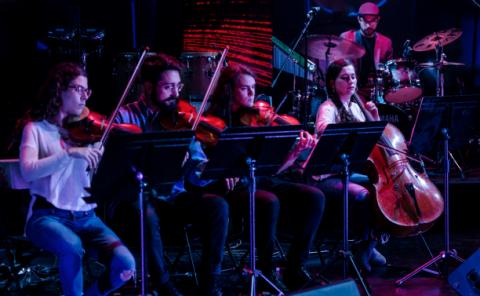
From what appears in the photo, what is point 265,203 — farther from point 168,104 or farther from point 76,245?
point 76,245

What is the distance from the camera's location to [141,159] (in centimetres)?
368

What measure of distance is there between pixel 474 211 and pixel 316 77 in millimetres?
2433

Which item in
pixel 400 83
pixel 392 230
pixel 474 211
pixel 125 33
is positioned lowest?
pixel 474 211

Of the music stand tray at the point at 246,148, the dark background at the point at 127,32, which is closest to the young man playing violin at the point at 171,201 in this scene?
the music stand tray at the point at 246,148

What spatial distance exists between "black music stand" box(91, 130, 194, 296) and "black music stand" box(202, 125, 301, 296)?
346mm

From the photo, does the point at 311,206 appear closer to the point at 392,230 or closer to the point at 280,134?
the point at 392,230

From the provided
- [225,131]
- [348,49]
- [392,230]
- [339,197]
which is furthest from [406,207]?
[348,49]

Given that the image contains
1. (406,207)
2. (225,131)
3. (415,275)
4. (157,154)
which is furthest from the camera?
(415,275)

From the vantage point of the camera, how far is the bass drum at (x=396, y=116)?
8102 millimetres

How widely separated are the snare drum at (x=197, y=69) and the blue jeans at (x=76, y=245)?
3.54m

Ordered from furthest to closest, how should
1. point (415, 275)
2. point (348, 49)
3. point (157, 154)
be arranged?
point (348, 49)
point (415, 275)
point (157, 154)

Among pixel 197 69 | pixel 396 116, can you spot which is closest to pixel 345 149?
pixel 197 69

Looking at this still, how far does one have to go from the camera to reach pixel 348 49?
7.74 meters

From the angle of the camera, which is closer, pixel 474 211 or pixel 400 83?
pixel 474 211
